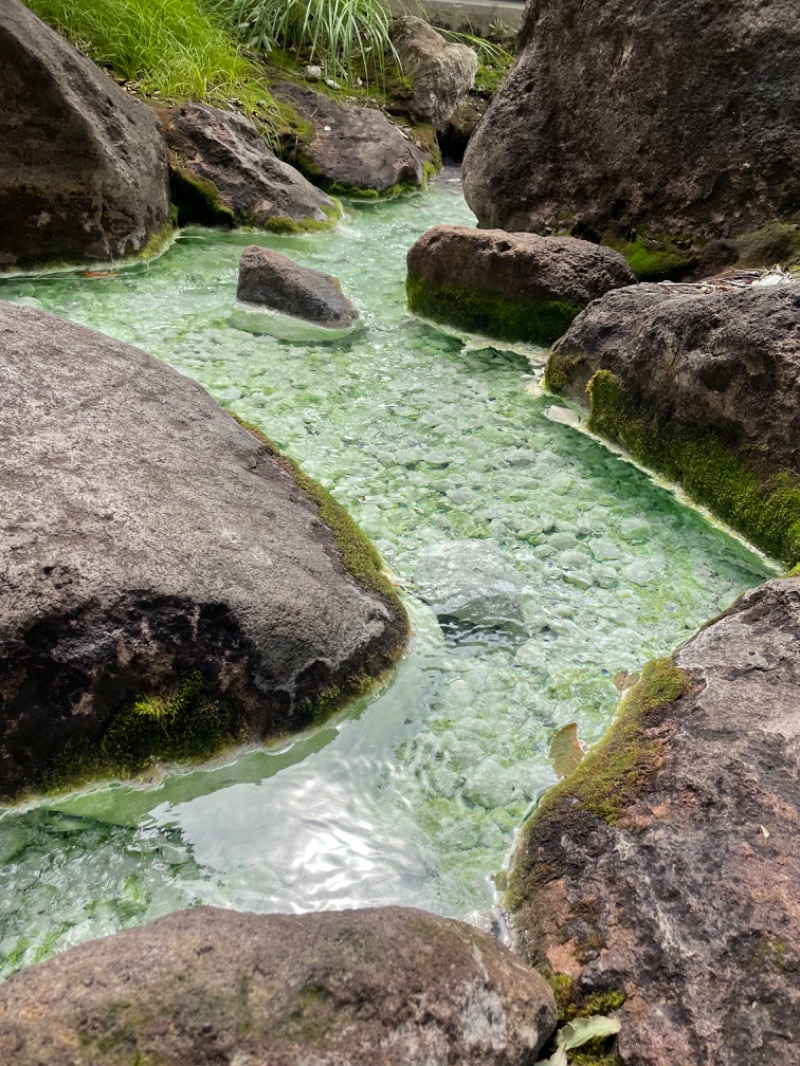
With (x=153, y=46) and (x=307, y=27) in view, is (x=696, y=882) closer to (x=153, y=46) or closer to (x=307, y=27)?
(x=153, y=46)

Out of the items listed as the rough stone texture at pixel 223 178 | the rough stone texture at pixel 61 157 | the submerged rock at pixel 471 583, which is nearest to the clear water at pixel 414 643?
the submerged rock at pixel 471 583

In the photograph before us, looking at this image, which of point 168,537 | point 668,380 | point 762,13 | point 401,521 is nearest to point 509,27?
point 762,13

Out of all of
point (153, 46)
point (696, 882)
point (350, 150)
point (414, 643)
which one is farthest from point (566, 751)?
point (350, 150)

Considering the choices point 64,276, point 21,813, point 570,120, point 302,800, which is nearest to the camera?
point 21,813

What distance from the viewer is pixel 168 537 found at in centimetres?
217

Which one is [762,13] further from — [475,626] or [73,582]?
[73,582]

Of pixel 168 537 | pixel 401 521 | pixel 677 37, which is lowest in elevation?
pixel 401 521

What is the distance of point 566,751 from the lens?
2.28 meters

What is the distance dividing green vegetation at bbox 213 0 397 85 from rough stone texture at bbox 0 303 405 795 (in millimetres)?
8567

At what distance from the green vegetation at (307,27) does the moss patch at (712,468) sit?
7.58 m

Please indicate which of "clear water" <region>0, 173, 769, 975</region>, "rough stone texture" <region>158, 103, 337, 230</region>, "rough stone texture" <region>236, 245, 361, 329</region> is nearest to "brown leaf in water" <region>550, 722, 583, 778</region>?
"clear water" <region>0, 173, 769, 975</region>

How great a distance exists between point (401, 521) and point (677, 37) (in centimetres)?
379

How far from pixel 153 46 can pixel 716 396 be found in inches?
263

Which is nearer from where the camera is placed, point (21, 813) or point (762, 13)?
point (21, 813)
